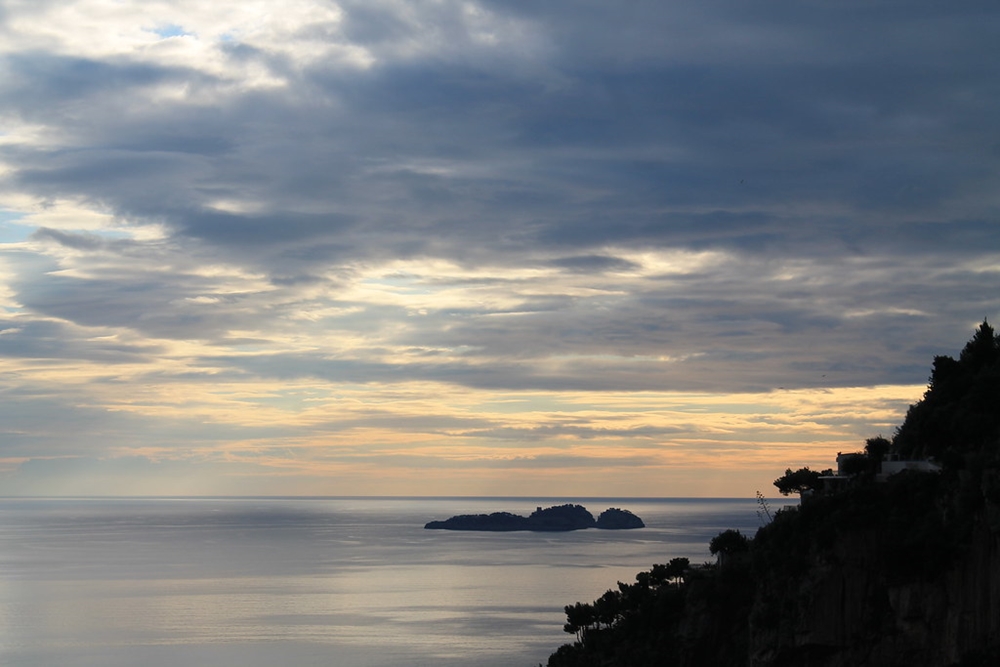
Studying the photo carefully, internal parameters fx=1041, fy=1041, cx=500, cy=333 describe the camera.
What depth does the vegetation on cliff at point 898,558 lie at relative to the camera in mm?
35312

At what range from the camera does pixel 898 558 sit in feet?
123

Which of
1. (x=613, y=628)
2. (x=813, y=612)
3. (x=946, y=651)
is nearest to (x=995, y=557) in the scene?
(x=946, y=651)

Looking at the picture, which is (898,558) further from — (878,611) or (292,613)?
(292,613)

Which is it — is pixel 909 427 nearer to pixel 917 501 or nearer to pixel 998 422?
pixel 998 422

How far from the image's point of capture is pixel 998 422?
4269 centimetres

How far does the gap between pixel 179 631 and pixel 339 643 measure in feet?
68.8

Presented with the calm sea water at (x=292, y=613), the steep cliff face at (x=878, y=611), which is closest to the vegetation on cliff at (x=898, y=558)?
the steep cliff face at (x=878, y=611)

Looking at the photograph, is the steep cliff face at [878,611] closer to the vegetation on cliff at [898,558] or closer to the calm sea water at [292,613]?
the vegetation on cliff at [898,558]

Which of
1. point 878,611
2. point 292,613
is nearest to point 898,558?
point 878,611

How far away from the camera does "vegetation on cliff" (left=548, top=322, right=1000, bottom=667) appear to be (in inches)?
1390

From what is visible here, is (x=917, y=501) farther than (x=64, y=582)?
No

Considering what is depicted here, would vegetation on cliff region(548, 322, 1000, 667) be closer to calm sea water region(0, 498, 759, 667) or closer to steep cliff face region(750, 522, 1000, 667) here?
steep cliff face region(750, 522, 1000, 667)

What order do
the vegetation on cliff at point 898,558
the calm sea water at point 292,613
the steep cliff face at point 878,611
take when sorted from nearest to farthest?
the steep cliff face at point 878,611 → the vegetation on cliff at point 898,558 → the calm sea water at point 292,613

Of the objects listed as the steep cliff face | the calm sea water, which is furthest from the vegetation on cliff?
the calm sea water
